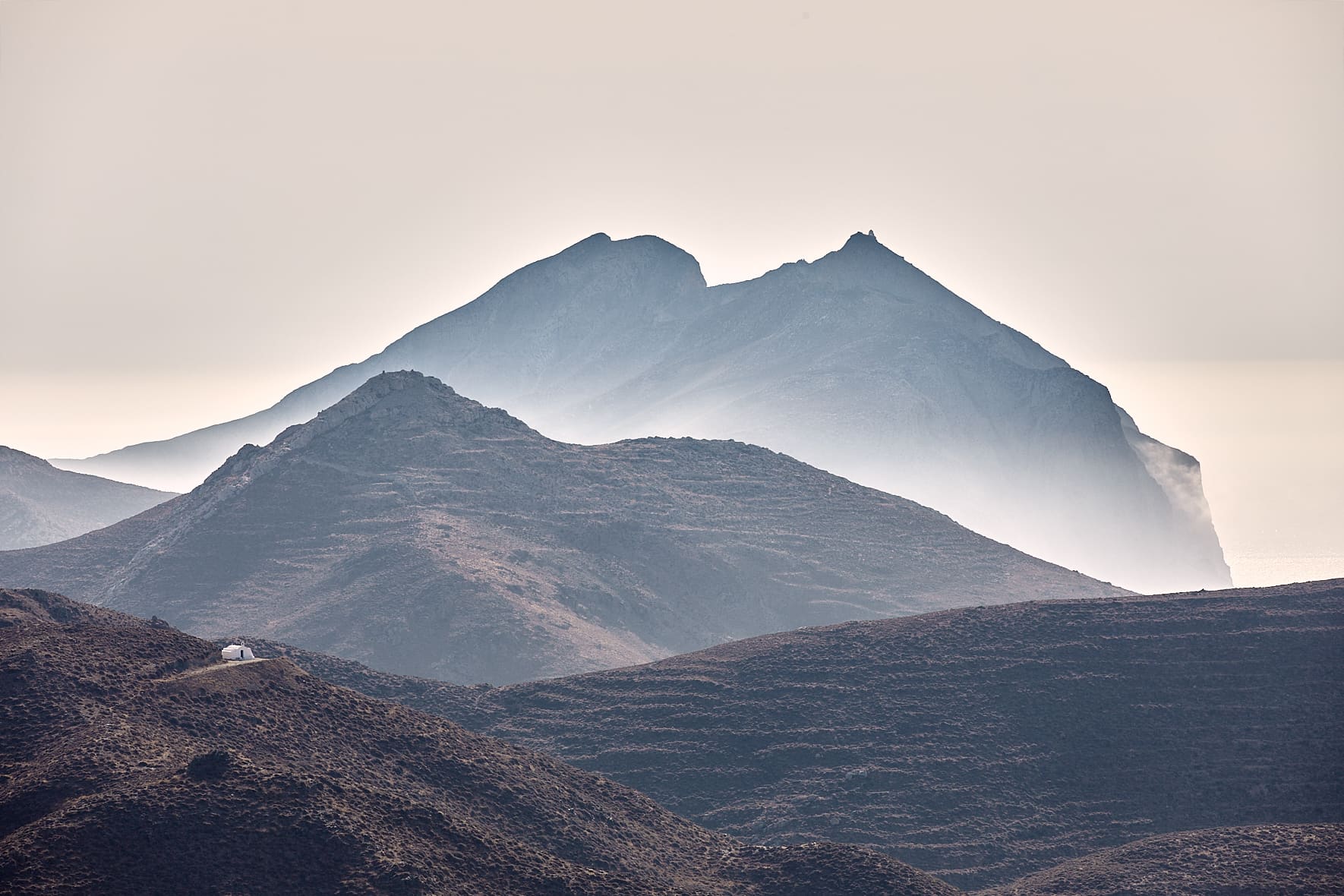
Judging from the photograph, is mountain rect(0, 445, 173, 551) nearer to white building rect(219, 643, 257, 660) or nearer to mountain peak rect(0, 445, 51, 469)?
mountain peak rect(0, 445, 51, 469)

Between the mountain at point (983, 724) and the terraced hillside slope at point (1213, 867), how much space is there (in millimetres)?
4499

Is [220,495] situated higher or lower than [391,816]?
higher

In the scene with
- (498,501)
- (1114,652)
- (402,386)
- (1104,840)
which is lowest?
(1104,840)

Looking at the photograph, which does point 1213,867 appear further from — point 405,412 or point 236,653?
point 405,412

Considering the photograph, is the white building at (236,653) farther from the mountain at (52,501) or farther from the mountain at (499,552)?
the mountain at (52,501)

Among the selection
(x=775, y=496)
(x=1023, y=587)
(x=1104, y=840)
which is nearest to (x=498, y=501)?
(x=775, y=496)

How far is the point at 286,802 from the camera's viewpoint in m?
37.2

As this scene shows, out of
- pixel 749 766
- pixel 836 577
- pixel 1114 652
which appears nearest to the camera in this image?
pixel 749 766

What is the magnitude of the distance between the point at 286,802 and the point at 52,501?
462 ft

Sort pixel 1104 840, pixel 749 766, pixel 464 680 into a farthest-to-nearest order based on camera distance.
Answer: pixel 464 680
pixel 749 766
pixel 1104 840

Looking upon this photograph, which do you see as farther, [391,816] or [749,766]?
[749,766]

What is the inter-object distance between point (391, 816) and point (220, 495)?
8307cm

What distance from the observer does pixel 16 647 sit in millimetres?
43938

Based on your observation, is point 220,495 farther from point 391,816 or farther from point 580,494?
point 391,816
